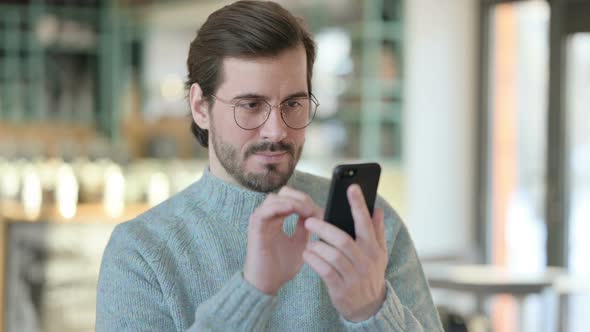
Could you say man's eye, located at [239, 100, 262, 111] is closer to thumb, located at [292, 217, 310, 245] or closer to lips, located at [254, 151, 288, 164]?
lips, located at [254, 151, 288, 164]

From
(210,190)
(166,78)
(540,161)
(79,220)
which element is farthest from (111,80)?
(210,190)

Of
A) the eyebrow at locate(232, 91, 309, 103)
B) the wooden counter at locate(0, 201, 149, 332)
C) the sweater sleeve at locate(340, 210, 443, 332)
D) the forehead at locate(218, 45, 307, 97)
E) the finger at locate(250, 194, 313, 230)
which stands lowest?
the wooden counter at locate(0, 201, 149, 332)

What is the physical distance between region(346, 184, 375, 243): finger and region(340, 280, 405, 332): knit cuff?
0.33 feet

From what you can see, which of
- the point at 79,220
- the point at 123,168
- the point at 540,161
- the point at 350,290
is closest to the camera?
the point at 350,290

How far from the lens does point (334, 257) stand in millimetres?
1065

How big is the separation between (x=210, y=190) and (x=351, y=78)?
15.2 ft

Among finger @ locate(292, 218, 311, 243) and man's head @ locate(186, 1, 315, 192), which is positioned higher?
man's head @ locate(186, 1, 315, 192)

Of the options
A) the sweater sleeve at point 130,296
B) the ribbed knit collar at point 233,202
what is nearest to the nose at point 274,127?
the ribbed knit collar at point 233,202

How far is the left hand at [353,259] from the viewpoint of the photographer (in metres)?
1.07

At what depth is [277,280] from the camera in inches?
44.3

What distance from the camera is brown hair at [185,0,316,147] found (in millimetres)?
1280

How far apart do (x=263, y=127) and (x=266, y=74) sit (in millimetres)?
76

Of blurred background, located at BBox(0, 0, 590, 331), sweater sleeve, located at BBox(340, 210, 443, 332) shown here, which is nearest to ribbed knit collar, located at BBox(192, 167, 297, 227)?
sweater sleeve, located at BBox(340, 210, 443, 332)

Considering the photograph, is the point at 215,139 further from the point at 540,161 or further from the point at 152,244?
Result: the point at 540,161
